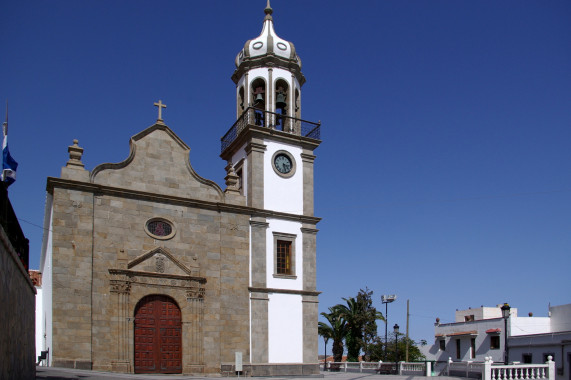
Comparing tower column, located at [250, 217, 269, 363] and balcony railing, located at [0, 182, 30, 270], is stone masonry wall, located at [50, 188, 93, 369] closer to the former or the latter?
tower column, located at [250, 217, 269, 363]

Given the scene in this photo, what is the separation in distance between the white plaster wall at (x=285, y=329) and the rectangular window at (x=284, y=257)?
3.85 feet

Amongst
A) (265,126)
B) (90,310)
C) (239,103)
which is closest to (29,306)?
(90,310)

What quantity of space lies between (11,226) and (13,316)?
1974 mm

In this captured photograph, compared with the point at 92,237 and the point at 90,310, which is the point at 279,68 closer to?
the point at 92,237

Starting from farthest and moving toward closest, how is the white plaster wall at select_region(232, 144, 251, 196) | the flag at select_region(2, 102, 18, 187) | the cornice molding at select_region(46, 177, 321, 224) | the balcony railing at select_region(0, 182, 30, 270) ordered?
1. the white plaster wall at select_region(232, 144, 251, 196)
2. the cornice molding at select_region(46, 177, 321, 224)
3. the flag at select_region(2, 102, 18, 187)
4. the balcony railing at select_region(0, 182, 30, 270)

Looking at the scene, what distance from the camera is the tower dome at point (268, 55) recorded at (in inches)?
1161

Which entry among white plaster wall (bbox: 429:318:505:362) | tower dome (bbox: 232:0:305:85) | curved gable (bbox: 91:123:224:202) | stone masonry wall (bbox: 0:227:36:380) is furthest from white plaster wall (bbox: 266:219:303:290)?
white plaster wall (bbox: 429:318:505:362)

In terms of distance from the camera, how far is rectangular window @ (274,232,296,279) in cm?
2717

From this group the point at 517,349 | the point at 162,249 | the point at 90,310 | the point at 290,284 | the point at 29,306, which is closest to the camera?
the point at 29,306

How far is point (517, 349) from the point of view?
3812cm

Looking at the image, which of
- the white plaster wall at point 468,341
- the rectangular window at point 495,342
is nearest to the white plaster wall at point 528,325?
the rectangular window at point 495,342

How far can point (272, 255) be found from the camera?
26.9 meters

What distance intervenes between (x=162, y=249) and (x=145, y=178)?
3.03 meters

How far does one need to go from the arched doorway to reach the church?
0.13 feet
